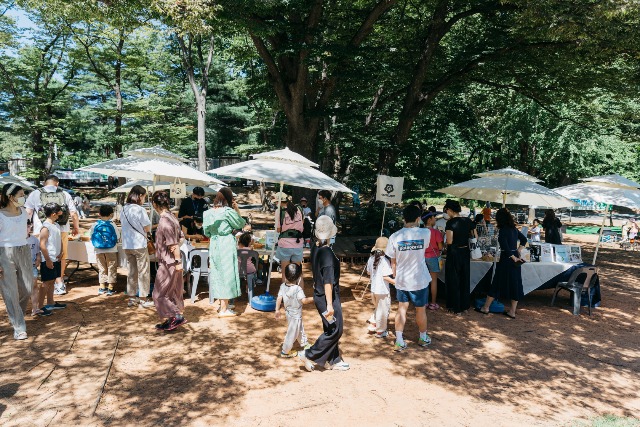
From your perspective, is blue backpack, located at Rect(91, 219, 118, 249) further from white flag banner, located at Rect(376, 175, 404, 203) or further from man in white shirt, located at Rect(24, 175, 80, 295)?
white flag banner, located at Rect(376, 175, 404, 203)

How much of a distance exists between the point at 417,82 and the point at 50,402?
11861 mm

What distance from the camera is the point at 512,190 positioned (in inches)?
324

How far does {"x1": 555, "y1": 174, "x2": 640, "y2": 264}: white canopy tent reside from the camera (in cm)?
796

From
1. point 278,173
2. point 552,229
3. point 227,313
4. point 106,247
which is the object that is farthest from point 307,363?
point 552,229

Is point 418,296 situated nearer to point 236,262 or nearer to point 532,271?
point 236,262

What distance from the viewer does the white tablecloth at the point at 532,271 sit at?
7.83 m

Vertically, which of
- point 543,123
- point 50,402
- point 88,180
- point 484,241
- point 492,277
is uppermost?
point 543,123

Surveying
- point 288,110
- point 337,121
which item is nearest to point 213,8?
point 288,110

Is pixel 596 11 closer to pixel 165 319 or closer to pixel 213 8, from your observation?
pixel 213 8

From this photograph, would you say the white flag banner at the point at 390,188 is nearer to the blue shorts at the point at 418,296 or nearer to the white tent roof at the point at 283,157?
the white tent roof at the point at 283,157

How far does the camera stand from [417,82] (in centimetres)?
1302

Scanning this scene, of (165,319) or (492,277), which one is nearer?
(165,319)

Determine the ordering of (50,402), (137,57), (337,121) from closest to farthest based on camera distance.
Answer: (50,402)
(337,121)
(137,57)

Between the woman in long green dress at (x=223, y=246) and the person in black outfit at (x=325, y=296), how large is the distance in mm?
2000
